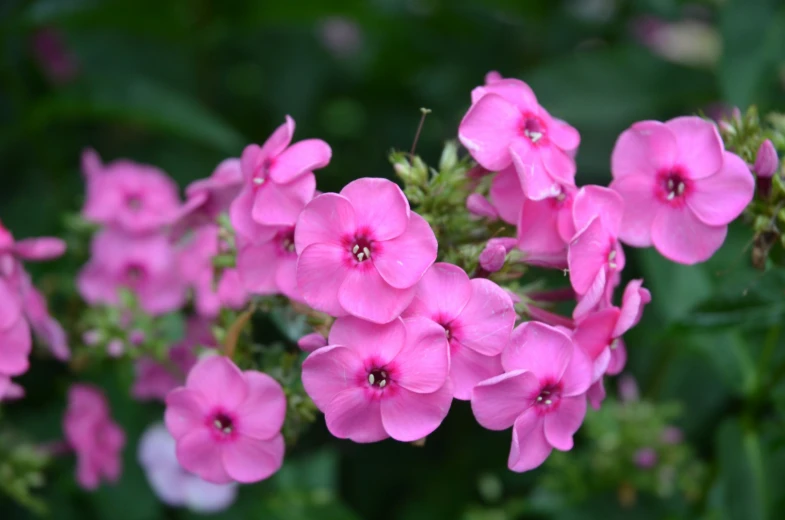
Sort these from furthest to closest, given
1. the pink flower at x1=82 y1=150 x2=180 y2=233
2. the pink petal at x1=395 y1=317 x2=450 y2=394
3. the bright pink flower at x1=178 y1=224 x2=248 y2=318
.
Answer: the pink flower at x1=82 y1=150 x2=180 y2=233, the bright pink flower at x1=178 y1=224 x2=248 y2=318, the pink petal at x1=395 y1=317 x2=450 y2=394

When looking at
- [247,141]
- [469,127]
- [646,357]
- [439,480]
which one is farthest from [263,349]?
[247,141]

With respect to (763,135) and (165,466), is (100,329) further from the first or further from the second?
(763,135)

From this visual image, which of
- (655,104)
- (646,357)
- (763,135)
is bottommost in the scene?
(646,357)

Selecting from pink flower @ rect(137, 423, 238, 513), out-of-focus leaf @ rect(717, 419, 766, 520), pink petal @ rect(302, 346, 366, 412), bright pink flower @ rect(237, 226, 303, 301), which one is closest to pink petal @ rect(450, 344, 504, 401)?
pink petal @ rect(302, 346, 366, 412)

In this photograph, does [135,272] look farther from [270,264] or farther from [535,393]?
[535,393]

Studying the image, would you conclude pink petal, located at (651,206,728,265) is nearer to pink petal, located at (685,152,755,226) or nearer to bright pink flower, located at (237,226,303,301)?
pink petal, located at (685,152,755,226)

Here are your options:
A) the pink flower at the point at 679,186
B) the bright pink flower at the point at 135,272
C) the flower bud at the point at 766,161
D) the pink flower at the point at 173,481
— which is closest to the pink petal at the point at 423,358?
the pink flower at the point at 679,186

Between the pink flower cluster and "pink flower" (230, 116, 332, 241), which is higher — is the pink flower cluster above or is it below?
below
